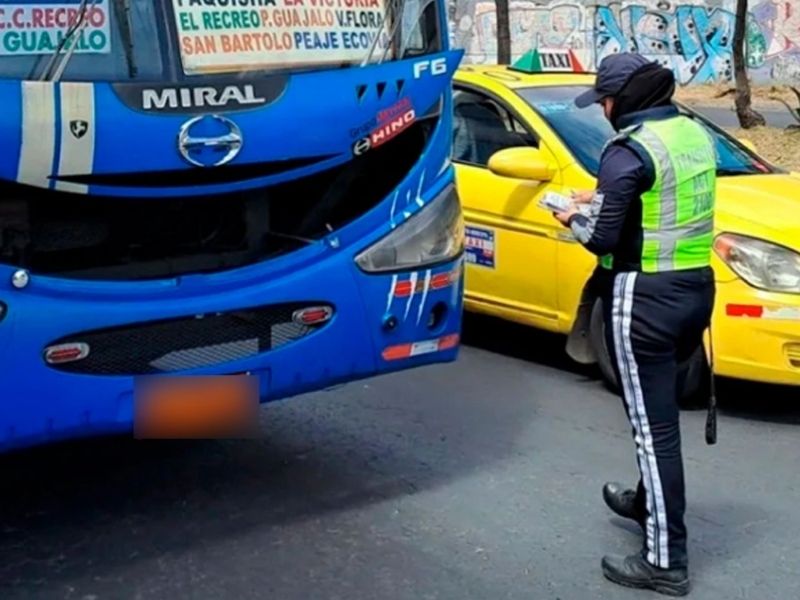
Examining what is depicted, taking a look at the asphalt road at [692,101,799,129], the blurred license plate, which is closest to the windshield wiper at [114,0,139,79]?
the blurred license plate

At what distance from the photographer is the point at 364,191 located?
485 cm

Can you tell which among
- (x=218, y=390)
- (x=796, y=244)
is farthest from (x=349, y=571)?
(x=796, y=244)

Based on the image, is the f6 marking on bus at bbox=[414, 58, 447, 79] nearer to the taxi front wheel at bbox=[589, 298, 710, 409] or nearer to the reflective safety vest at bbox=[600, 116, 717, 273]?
the reflective safety vest at bbox=[600, 116, 717, 273]

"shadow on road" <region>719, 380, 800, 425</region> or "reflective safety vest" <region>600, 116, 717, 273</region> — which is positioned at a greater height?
"reflective safety vest" <region>600, 116, 717, 273</region>

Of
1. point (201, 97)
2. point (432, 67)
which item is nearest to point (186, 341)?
point (201, 97)

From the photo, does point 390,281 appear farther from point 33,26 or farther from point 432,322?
point 33,26

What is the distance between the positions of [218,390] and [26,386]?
0.67m

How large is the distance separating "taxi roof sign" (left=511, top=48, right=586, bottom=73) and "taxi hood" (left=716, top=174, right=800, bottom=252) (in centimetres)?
172

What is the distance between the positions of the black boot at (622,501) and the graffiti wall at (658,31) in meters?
30.9

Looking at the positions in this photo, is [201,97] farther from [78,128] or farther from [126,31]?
[78,128]

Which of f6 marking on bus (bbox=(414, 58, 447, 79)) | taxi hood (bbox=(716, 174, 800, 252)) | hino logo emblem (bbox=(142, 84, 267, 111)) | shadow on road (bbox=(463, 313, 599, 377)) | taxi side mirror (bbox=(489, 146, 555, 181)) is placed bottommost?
shadow on road (bbox=(463, 313, 599, 377))

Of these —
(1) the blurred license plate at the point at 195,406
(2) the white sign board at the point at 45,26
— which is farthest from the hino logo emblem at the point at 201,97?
(1) the blurred license plate at the point at 195,406

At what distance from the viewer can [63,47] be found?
4.09 m

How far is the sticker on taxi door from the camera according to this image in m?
7.37
